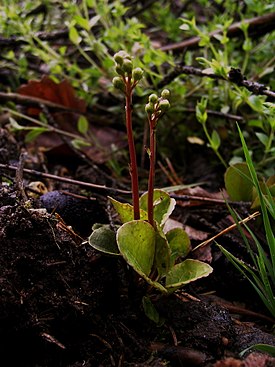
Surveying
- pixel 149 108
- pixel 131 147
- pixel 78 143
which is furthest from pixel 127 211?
pixel 78 143

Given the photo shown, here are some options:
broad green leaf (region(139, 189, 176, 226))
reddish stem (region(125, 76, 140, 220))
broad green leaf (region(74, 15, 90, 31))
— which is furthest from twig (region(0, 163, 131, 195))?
broad green leaf (region(74, 15, 90, 31))

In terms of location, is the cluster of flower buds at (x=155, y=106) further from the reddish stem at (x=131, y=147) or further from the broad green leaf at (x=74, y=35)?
the broad green leaf at (x=74, y=35)

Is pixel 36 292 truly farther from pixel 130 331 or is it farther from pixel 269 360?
pixel 269 360

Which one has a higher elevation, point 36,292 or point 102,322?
point 36,292

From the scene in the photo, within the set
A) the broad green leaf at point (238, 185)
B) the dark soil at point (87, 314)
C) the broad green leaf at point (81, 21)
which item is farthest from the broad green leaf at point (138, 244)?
the broad green leaf at point (81, 21)

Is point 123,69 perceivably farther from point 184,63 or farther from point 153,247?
point 184,63

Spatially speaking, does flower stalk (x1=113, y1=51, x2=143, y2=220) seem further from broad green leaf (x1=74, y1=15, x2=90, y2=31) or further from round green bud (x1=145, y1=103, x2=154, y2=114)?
broad green leaf (x1=74, y1=15, x2=90, y2=31)

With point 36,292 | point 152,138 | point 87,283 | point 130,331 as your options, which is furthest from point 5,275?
point 152,138
